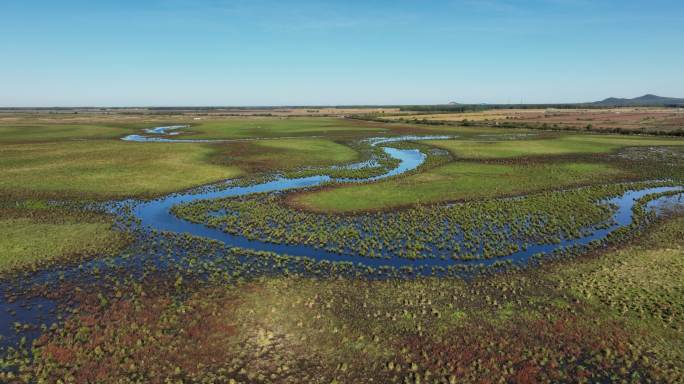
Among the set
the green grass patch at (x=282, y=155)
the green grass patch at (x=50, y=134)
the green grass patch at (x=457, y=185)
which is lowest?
the green grass patch at (x=457, y=185)

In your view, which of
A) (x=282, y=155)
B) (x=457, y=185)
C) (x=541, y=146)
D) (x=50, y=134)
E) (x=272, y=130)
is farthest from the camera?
(x=272, y=130)

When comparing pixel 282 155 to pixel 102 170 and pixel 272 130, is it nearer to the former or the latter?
pixel 102 170

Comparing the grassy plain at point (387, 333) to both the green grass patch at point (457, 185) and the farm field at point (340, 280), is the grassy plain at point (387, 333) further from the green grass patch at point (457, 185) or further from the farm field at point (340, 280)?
the green grass patch at point (457, 185)

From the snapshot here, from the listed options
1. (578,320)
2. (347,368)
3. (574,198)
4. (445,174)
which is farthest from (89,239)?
(574,198)

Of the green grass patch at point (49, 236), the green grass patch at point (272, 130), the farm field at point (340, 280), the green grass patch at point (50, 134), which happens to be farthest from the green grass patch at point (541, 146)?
the green grass patch at point (50, 134)

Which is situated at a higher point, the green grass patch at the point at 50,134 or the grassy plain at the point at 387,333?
the green grass patch at the point at 50,134

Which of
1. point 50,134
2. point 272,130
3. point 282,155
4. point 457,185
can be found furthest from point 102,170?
point 272,130

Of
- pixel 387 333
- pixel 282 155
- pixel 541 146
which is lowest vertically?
pixel 387 333
